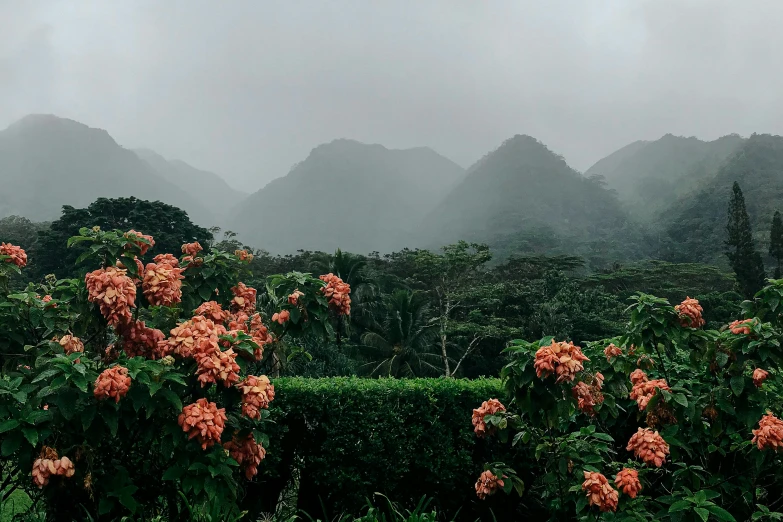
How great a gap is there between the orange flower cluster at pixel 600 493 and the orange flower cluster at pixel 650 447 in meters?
0.25

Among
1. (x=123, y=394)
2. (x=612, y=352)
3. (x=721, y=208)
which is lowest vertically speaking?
(x=612, y=352)

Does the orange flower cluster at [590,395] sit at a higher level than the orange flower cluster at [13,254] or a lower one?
lower

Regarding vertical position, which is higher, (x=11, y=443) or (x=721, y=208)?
(x=721, y=208)

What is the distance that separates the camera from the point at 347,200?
334 feet

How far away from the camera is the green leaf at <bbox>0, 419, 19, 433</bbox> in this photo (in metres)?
2.52

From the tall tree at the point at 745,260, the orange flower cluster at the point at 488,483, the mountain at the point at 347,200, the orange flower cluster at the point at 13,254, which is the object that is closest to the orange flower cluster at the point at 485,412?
the orange flower cluster at the point at 488,483

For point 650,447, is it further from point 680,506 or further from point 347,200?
point 347,200

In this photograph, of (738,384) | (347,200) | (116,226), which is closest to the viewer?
(738,384)

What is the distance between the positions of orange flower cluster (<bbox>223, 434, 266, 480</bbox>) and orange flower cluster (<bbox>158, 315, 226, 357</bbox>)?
1.75ft

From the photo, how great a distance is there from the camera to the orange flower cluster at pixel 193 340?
109 inches

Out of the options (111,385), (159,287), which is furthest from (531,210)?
(111,385)

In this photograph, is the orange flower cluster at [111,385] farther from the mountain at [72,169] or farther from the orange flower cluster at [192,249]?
the mountain at [72,169]

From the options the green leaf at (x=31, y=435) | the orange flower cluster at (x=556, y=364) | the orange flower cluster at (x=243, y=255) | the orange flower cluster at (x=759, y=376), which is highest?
the orange flower cluster at (x=243, y=255)

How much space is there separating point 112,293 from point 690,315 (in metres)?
3.16
